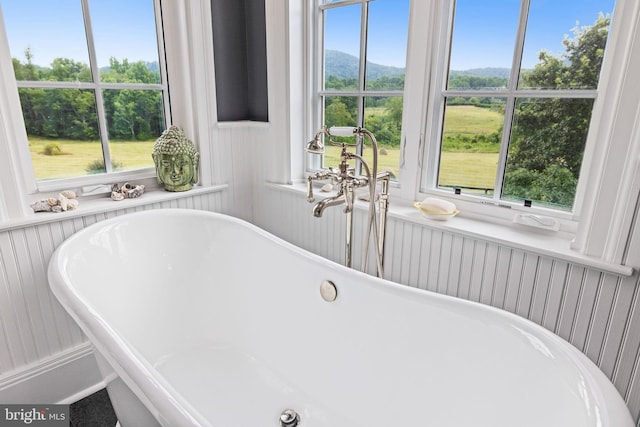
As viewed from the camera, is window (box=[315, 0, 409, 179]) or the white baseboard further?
window (box=[315, 0, 409, 179])

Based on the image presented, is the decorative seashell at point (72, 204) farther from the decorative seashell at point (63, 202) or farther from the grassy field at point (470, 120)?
the grassy field at point (470, 120)

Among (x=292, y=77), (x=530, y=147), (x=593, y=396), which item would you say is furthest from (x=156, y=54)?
(x=593, y=396)

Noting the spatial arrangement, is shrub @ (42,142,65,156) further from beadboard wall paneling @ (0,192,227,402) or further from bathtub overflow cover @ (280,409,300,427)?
bathtub overflow cover @ (280,409,300,427)

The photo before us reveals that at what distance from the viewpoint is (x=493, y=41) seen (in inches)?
54.7

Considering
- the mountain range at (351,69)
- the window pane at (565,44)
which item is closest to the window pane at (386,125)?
the mountain range at (351,69)

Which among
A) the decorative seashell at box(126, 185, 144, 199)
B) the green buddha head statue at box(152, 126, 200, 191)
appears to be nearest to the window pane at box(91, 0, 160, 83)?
the green buddha head statue at box(152, 126, 200, 191)

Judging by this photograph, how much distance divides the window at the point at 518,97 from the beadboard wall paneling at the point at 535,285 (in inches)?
10.2

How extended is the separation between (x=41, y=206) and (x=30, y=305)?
1.31 feet

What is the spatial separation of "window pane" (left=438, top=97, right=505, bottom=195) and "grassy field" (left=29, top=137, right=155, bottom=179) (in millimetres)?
1494

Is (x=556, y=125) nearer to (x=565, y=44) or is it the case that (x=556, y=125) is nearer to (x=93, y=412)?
(x=565, y=44)

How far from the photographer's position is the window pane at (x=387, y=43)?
1628 millimetres

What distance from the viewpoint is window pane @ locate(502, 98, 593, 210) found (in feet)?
4.13

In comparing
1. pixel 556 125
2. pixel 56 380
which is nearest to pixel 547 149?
pixel 556 125

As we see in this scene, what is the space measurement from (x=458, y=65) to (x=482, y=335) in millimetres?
1018
